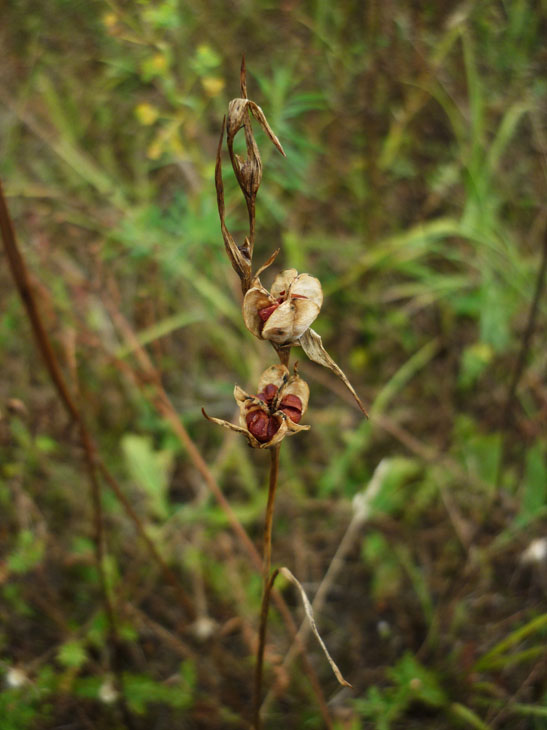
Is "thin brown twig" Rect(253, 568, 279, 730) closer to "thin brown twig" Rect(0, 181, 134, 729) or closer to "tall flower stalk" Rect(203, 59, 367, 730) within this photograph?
"tall flower stalk" Rect(203, 59, 367, 730)

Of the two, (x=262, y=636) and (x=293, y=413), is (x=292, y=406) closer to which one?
(x=293, y=413)

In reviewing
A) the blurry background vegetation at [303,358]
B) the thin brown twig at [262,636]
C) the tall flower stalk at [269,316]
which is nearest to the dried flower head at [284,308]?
the tall flower stalk at [269,316]

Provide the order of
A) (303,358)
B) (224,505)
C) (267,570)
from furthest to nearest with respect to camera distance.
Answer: (303,358), (224,505), (267,570)

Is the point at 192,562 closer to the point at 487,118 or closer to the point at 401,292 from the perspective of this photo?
the point at 401,292

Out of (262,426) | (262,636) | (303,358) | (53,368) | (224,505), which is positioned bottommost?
A: (262,636)

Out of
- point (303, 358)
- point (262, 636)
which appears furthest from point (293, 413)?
point (303, 358)

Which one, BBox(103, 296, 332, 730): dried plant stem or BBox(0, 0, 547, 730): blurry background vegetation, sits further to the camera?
BBox(0, 0, 547, 730): blurry background vegetation

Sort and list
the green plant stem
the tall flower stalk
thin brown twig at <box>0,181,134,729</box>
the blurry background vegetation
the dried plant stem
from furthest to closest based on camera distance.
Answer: the blurry background vegetation < the dried plant stem < thin brown twig at <box>0,181,134,729</box> < the green plant stem < the tall flower stalk

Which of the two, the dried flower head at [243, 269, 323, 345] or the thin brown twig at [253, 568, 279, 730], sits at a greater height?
the dried flower head at [243, 269, 323, 345]

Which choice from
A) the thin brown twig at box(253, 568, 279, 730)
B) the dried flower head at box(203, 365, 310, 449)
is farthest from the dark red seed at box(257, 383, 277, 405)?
the thin brown twig at box(253, 568, 279, 730)
